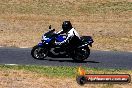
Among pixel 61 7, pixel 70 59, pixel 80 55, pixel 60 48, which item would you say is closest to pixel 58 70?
pixel 60 48

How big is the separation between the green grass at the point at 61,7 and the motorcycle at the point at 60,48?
646 inches

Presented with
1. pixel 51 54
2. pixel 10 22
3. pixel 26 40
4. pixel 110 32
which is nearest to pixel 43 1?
pixel 10 22

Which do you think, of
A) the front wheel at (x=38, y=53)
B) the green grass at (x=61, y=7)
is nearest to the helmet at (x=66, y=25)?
the front wheel at (x=38, y=53)

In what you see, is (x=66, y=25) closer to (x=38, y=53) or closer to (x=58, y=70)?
(x=38, y=53)

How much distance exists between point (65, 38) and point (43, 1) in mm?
20458

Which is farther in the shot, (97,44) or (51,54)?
(97,44)

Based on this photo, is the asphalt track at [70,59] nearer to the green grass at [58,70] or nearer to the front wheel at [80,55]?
the front wheel at [80,55]

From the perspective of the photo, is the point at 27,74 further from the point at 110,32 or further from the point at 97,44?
the point at 110,32

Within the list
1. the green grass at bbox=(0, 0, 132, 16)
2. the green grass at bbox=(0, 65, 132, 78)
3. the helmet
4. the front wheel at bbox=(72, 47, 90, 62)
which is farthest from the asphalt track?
the green grass at bbox=(0, 0, 132, 16)

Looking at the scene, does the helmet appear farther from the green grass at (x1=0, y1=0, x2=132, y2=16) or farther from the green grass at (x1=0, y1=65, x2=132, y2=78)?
the green grass at (x1=0, y1=0, x2=132, y2=16)

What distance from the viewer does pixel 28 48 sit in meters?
23.9

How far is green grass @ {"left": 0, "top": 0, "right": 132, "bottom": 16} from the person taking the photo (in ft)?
124

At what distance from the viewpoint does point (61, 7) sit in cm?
3919

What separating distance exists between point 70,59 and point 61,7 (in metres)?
17.9
